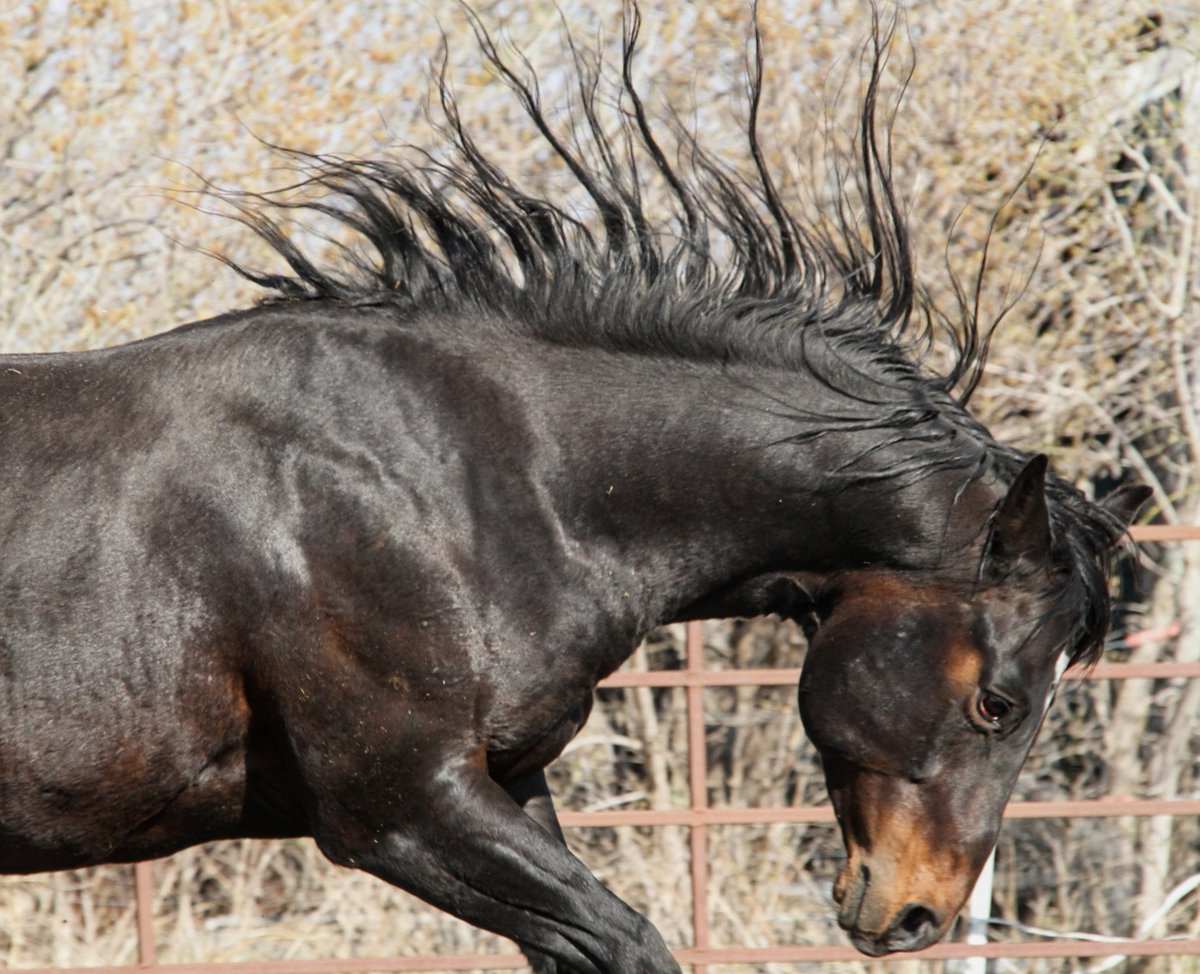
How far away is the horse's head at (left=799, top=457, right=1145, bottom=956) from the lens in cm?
295

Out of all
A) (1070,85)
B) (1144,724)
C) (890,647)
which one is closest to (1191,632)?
(1144,724)

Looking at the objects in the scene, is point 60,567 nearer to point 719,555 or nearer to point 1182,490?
point 719,555

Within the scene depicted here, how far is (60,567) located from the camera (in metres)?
2.89

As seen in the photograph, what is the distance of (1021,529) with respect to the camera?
2.90 metres

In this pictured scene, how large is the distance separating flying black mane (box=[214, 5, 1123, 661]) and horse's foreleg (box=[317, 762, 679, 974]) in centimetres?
95

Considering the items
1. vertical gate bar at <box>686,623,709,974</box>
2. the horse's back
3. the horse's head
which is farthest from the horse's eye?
vertical gate bar at <box>686,623,709,974</box>

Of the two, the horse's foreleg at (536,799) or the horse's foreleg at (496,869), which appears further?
the horse's foreleg at (536,799)

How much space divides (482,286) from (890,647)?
110 cm

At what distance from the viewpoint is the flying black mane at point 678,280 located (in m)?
3.10

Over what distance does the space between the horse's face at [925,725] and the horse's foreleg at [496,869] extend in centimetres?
49

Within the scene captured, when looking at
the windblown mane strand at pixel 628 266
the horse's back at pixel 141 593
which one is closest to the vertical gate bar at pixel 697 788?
the windblown mane strand at pixel 628 266

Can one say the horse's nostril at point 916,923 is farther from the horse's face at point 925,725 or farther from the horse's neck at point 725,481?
the horse's neck at point 725,481

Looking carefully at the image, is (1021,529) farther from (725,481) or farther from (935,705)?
(725,481)

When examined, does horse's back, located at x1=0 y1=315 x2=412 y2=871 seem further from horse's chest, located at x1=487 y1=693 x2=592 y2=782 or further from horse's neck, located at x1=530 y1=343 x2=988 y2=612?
horse's neck, located at x1=530 y1=343 x2=988 y2=612
